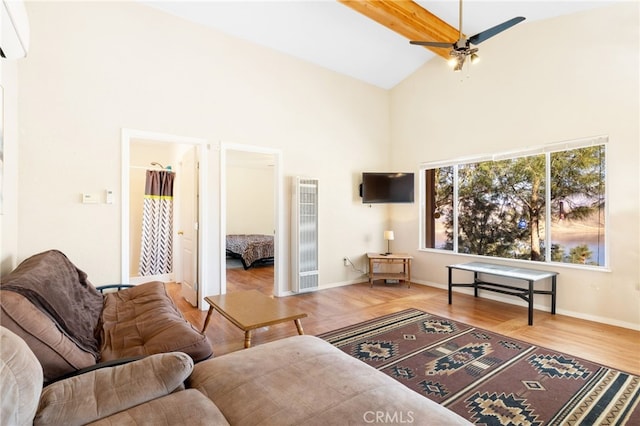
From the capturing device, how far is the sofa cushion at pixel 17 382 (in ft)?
2.99

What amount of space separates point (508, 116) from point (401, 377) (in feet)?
12.3

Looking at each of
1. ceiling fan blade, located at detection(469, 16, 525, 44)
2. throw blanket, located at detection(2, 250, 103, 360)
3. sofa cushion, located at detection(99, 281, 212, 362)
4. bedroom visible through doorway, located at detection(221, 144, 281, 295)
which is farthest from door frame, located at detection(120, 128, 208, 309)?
ceiling fan blade, located at detection(469, 16, 525, 44)

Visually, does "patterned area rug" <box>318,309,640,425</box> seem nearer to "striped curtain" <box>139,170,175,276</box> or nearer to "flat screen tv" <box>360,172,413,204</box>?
"flat screen tv" <box>360,172,413,204</box>

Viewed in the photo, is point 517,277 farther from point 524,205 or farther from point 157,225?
point 157,225

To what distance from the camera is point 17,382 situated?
3.21ft

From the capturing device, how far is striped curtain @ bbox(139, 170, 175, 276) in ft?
16.9

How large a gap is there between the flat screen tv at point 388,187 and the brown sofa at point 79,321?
3.64 m

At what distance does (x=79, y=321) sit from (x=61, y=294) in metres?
0.20

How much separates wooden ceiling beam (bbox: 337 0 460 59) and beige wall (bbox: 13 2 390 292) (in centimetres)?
153

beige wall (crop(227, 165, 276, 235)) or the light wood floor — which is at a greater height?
beige wall (crop(227, 165, 276, 235))

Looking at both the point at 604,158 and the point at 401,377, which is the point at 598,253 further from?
the point at 401,377

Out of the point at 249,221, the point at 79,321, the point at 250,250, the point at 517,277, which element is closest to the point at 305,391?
the point at 79,321

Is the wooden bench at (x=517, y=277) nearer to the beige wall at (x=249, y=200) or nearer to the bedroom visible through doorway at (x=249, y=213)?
the bedroom visible through doorway at (x=249, y=213)

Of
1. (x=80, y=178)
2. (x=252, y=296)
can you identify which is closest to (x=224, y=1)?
(x=80, y=178)
